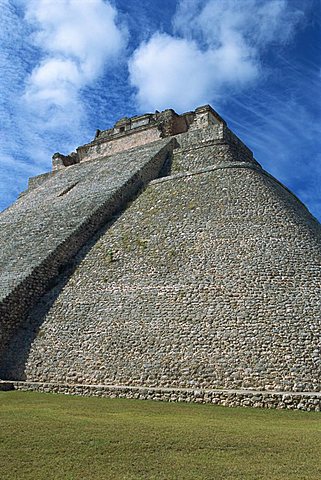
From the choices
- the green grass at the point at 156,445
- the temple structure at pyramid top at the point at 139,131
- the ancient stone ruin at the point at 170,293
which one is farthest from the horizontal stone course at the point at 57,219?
the green grass at the point at 156,445

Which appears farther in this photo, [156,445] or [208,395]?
[208,395]

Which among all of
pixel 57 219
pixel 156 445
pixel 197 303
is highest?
pixel 57 219

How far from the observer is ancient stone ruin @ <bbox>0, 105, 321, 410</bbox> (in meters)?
10.2

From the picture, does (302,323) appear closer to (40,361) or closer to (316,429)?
(316,429)

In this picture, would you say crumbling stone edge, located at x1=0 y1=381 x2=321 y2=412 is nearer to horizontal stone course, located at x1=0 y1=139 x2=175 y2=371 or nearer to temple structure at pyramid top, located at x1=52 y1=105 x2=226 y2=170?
horizontal stone course, located at x1=0 y1=139 x2=175 y2=371

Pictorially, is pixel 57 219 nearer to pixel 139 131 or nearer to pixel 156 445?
pixel 139 131

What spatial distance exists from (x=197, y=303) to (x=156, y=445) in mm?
5510

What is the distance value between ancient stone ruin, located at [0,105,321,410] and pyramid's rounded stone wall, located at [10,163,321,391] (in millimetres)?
30

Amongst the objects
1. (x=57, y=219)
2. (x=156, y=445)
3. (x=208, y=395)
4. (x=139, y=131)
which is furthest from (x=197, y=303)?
(x=139, y=131)

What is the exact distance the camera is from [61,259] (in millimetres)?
14750

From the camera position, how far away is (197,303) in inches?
454

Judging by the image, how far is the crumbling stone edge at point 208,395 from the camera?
9078 millimetres

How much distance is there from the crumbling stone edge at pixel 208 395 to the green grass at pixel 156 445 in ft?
1.68

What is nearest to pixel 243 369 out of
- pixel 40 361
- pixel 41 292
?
pixel 40 361
